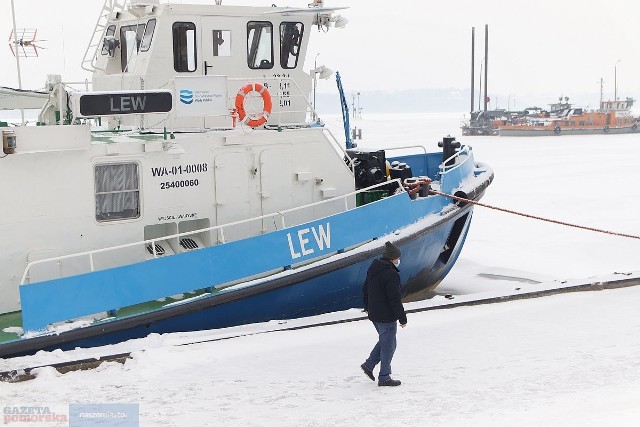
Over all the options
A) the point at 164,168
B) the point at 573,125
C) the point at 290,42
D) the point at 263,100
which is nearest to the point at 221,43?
the point at 290,42

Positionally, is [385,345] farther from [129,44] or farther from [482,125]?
[482,125]

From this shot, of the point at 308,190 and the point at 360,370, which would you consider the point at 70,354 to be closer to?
the point at 360,370

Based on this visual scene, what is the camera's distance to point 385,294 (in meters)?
5.87

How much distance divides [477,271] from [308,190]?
175 inches

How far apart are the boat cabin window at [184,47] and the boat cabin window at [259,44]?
70cm

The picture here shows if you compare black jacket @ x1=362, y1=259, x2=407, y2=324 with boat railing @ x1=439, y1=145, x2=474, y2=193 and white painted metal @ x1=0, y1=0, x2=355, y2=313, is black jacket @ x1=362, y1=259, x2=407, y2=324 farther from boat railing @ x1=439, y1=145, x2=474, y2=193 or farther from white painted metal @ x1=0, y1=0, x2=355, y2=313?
boat railing @ x1=439, y1=145, x2=474, y2=193

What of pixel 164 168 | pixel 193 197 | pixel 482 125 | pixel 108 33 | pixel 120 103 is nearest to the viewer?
pixel 120 103

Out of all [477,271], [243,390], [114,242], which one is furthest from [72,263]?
[477,271]

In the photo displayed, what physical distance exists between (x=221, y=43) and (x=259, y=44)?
0.50 metres

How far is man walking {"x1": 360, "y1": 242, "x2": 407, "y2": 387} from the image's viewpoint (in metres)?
5.84

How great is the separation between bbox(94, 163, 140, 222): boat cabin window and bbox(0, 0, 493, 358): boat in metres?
0.01

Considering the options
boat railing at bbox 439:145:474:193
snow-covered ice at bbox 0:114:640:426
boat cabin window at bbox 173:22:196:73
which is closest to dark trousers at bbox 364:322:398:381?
snow-covered ice at bbox 0:114:640:426

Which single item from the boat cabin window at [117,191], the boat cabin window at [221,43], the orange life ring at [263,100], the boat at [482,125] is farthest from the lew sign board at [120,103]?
the boat at [482,125]

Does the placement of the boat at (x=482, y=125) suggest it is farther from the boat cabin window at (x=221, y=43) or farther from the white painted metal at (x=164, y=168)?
the boat cabin window at (x=221, y=43)
